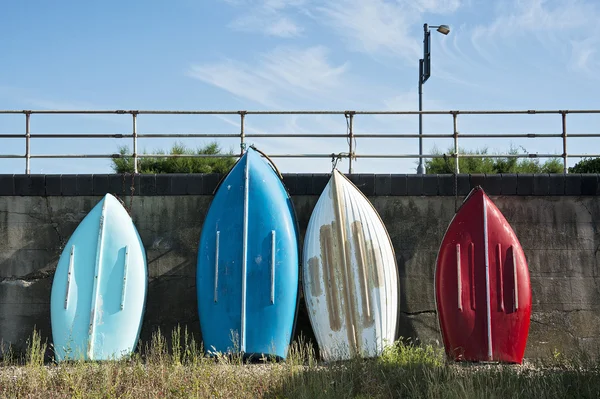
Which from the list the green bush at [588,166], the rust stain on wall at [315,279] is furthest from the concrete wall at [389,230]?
the green bush at [588,166]

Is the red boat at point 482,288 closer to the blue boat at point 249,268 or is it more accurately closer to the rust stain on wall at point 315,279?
the rust stain on wall at point 315,279

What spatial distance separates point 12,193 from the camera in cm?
855

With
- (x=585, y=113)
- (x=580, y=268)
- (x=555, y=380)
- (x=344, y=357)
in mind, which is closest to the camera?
(x=555, y=380)

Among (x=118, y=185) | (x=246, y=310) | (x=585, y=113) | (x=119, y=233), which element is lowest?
(x=246, y=310)

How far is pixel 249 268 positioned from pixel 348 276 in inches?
41.4

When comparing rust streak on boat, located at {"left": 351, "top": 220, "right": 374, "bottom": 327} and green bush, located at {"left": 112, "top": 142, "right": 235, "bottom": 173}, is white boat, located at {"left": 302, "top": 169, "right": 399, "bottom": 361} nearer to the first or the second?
rust streak on boat, located at {"left": 351, "top": 220, "right": 374, "bottom": 327}

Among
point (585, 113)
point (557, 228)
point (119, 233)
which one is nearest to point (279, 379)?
point (119, 233)

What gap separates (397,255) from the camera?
27.5 ft

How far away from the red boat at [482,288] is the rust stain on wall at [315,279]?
1275mm

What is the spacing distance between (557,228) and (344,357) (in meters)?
3.02

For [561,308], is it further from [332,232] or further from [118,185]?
[118,185]

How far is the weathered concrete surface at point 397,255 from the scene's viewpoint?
328 inches

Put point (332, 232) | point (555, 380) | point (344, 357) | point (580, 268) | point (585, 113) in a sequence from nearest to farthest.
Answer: point (555, 380) → point (344, 357) → point (332, 232) → point (580, 268) → point (585, 113)

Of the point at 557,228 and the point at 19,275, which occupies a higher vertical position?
the point at 557,228
